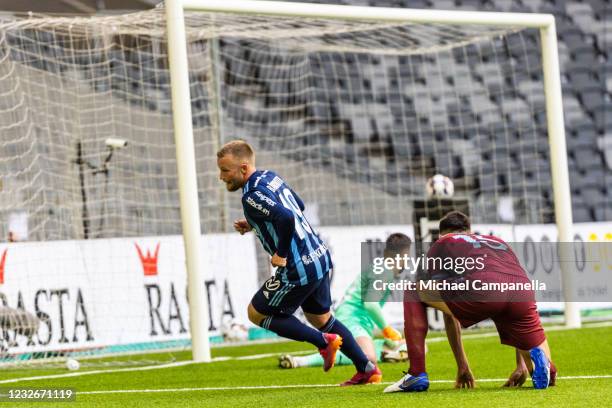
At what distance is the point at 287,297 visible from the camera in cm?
653

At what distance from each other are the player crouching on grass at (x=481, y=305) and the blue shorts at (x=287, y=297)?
29.2 inches

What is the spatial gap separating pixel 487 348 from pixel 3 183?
4.58 metres

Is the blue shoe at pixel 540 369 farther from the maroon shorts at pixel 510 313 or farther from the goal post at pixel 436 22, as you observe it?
the goal post at pixel 436 22

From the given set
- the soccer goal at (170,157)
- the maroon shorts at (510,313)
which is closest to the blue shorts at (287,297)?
the maroon shorts at (510,313)

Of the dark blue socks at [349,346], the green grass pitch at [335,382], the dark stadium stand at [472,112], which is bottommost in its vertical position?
the green grass pitch at [335,382]

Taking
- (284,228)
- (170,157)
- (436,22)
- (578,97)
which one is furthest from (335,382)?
(578,97)

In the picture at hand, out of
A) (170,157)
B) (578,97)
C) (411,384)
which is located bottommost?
(411,384)

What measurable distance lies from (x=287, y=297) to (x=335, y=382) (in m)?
1.00

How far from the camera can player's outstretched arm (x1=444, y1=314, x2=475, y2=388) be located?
6.11m

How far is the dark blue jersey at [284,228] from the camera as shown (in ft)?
20.6

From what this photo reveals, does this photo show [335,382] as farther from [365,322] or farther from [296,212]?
[296,212]

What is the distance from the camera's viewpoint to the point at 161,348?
11.5 metres

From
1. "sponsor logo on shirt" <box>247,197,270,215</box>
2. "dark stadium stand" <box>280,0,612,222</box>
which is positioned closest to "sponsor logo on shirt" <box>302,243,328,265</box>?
"sponsor logo on shirt" <box>247,197,270,215</box>

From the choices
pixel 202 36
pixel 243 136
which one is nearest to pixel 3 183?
pixel 202 36
